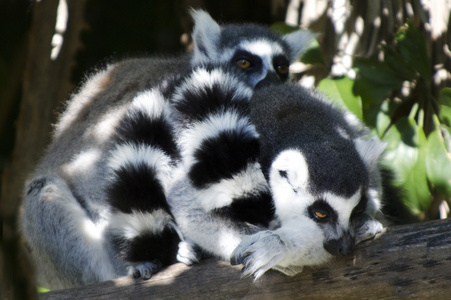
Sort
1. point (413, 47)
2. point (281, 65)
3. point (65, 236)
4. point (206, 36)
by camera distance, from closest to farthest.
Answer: point (65, 236) < point (413, 47) < point (281, 65) < point (206, 36)

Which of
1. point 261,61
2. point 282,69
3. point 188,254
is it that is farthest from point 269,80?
point 188,254

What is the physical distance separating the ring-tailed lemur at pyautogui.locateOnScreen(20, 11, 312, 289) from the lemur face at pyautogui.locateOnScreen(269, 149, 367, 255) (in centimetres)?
21

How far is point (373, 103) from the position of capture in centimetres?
374

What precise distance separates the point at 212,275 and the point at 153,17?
4.02 meters

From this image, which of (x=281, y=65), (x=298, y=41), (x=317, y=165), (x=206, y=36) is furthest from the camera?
(x=298, y=41)

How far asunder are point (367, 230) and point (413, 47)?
171 cm

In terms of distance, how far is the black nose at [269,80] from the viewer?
11.0 feet

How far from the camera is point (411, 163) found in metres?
3.37

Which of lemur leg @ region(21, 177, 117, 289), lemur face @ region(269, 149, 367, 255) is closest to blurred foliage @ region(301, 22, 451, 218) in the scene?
lemur face @ region(269, 149, 367, 255)

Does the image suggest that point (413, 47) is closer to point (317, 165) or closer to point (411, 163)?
point (411, 163)

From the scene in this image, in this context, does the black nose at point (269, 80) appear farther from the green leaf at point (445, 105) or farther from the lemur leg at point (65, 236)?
the lemur leg at point (65, 236)

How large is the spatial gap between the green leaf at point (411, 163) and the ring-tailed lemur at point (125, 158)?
2.96ft

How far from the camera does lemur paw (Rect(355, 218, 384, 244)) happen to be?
2.28 m

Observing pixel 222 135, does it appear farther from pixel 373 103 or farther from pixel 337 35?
pixel 337 35
